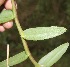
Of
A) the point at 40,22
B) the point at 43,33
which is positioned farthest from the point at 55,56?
the point at 40,22

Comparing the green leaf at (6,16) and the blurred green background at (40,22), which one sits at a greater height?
the green leaf at (6,16)

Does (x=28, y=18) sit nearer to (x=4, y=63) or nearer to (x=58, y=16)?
(x=58, y=16)

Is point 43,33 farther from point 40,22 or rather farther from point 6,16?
point 40,22

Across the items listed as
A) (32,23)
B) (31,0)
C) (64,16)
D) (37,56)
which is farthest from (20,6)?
(37,56)

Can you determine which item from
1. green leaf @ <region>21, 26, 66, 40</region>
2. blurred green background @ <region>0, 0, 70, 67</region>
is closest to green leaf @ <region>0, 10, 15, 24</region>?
green leaf @ <region>21, 26, 66, 40</region>

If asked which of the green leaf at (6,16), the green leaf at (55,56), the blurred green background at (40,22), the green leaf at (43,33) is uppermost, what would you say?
the green leaf at (6,16)

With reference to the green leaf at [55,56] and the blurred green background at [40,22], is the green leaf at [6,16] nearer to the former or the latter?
the green leaf at [55,56]

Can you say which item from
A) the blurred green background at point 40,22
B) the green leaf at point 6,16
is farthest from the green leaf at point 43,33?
the blurred green background at point 40,22

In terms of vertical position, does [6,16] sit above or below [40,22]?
above
